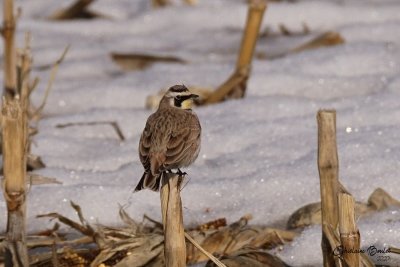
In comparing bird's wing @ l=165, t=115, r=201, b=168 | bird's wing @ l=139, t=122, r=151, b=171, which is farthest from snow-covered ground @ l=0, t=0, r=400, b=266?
bird's wing @ l=139, t=122, r=151, b=171

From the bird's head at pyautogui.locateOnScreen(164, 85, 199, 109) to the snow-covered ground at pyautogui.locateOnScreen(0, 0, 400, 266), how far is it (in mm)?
559

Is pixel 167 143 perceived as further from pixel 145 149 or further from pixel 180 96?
pixel 180 96

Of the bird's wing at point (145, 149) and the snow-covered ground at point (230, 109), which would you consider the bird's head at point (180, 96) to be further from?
the snow-covered ground at point (230, 109)

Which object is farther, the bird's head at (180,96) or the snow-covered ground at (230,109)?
the snow-covered ground at (230,109)

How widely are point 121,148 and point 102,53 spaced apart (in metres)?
2.26

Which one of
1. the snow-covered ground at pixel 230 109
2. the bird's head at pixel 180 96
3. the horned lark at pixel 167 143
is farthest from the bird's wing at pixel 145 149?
the snow-covered ground at pixel 230 109

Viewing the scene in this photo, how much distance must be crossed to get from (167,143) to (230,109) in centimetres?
230

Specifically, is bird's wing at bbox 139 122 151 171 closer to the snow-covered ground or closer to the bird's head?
the bird's head

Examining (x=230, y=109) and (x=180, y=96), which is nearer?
(x=180, y=96)

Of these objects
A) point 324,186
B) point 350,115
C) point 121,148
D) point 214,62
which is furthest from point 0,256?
point 214,62

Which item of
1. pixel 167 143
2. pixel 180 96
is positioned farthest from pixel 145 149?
pixel 180 96

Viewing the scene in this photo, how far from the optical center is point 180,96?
4.47 meters

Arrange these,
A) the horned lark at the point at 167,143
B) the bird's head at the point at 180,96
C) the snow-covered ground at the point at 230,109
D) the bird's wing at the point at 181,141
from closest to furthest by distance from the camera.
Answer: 1. the horned lark at the point at 167,143
2. the bird's wing at the point at 181,141
3. the bird's head at the point at 180,96
4. the snow-covered ground at the point at 230,109

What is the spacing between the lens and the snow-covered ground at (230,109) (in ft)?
16.1
